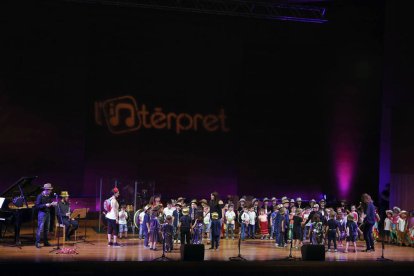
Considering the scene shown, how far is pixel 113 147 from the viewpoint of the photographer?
2442 cm

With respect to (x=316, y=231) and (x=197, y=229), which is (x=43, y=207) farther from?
(x=316, y=231)

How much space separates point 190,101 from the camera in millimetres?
25547

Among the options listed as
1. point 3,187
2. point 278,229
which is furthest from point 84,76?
point 278,229

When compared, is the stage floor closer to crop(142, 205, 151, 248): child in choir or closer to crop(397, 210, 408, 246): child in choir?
crop(142, 205, 151, 248): child in choir

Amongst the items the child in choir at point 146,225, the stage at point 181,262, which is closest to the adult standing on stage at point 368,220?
the stage at point 181,262

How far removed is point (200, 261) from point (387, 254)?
21.8 feet

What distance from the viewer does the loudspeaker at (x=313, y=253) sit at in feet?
49.3

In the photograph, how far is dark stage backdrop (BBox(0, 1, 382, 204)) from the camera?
2344 cm

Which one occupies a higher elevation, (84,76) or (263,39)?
(263,39)

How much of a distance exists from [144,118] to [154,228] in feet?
28.4

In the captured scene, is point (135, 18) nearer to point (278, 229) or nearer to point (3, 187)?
point (3, 187)

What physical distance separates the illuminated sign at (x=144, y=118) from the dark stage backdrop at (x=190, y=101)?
5 centimetres

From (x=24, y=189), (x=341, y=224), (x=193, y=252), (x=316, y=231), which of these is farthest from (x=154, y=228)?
(x=341, y=224)

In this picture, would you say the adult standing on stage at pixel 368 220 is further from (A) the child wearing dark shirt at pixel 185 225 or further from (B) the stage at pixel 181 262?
(A) the child wearing dark shirt at pixel 185 225
